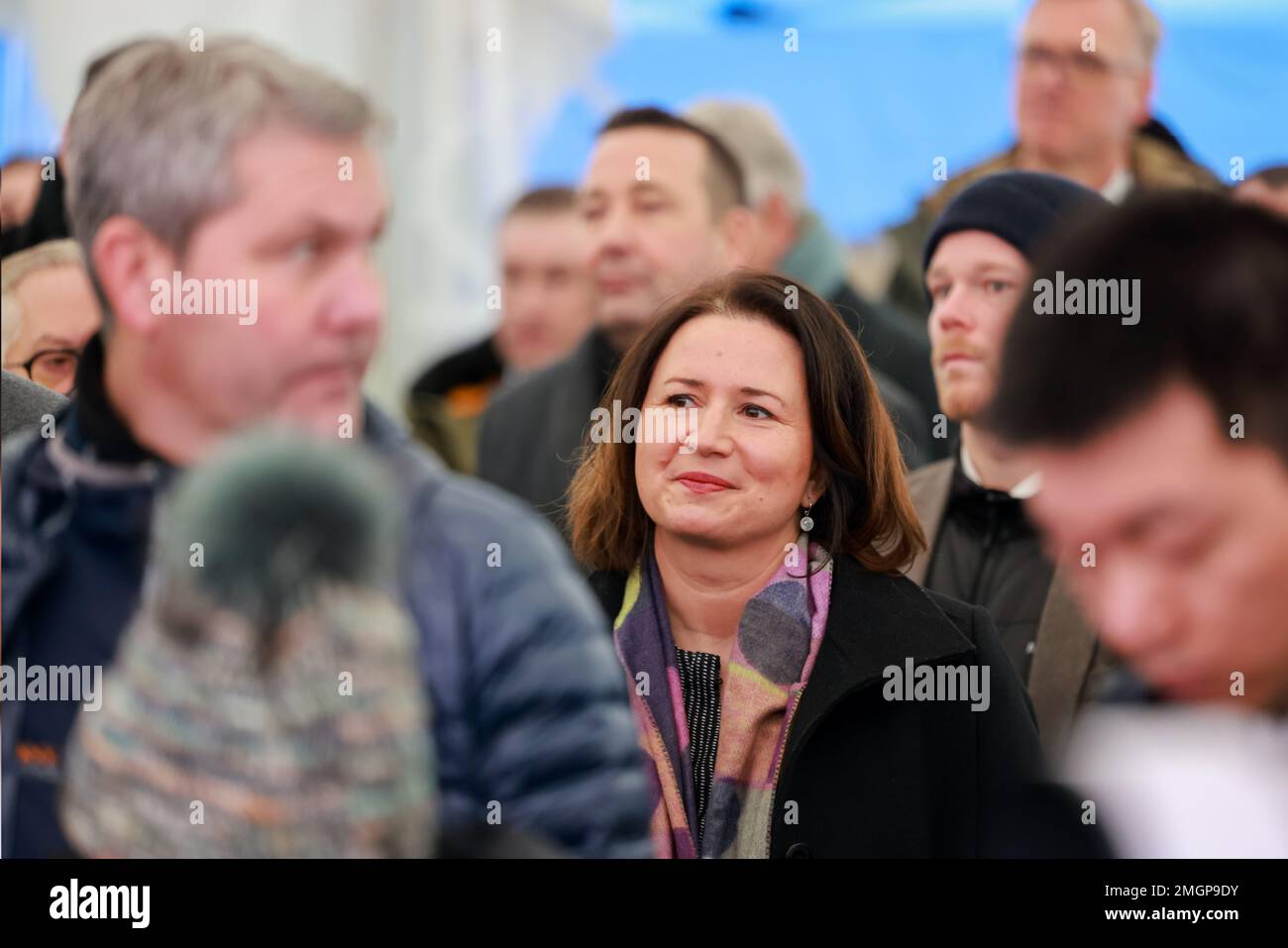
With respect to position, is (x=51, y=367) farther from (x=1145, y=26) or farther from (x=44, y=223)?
(x=1145, y=26)

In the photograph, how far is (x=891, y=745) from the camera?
2.59m

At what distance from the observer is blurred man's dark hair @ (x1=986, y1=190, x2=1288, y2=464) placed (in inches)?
82.3

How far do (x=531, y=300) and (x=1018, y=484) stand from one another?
1.84m

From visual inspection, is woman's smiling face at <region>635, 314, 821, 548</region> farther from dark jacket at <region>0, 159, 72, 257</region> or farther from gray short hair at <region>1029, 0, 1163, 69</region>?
gray short hair at <region>1029, 0, 1163, 69</region>

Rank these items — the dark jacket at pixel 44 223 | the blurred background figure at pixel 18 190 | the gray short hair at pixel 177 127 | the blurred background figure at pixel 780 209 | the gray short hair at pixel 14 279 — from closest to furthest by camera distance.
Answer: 1. the gray short hair at pixel 177 127
2. the dark jacket at pixel 44 223
3. the gray short hair at pixel 14 279
4. the blurred background figure at pixel 18 190
5. the blurred background figure at pixel 780 209

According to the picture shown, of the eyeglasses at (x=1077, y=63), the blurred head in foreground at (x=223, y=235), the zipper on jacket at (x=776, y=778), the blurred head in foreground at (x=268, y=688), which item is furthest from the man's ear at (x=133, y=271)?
the eyeglasses at (x=1077, y=63)

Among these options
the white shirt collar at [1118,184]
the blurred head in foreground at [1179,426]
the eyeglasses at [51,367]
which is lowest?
the blurred head in foreground at [1179,426]

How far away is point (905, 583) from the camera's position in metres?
2.67

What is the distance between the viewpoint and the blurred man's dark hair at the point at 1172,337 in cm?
209

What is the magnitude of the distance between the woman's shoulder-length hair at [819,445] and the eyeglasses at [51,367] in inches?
30.5

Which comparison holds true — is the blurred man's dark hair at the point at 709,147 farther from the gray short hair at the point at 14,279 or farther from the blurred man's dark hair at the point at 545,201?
the gray short hair at the point at 14,279

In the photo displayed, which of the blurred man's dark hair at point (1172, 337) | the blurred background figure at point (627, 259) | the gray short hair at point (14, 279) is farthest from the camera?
the blurred background figure at point (627, 259)

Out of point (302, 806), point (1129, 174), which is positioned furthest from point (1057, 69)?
point (302, 806)

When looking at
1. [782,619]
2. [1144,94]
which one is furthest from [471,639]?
[1144,94]
